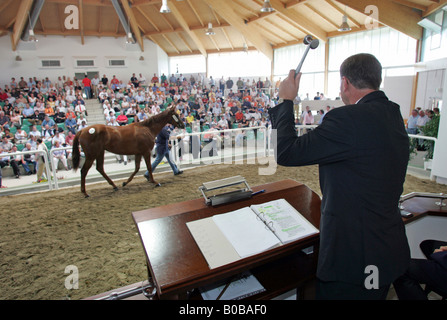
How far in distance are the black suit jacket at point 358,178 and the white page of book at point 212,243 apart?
1.48 ft

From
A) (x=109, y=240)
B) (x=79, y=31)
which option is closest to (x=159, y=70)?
(x=79, y=31)

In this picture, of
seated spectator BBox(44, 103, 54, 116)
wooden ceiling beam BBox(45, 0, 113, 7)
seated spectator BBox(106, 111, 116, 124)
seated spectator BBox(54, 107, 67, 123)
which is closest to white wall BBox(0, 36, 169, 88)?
wooden ceiling beam BBox(45, 0, 113, 7)

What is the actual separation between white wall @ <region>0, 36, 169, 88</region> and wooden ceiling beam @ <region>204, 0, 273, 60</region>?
7952mm

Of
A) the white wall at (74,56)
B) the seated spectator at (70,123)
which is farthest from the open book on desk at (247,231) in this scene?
the white wall at (74,56)

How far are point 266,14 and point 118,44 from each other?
11422mm

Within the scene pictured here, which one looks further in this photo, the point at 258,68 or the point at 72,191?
the point at 258,68

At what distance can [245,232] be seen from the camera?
5.13 ft

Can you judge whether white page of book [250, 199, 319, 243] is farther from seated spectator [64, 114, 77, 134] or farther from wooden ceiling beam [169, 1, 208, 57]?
wooden ceiling beam [169, 1, 208, 57]

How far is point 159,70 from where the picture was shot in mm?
23250

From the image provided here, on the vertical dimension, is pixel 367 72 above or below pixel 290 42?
below

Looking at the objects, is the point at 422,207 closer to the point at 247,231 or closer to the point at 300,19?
the point at 247,231

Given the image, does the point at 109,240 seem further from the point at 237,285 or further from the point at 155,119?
the point at 155,119

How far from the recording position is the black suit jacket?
126 centimetres

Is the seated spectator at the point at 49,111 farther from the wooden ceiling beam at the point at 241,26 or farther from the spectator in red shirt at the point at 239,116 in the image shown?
the wooden ceiling beam at the point at 241,26
